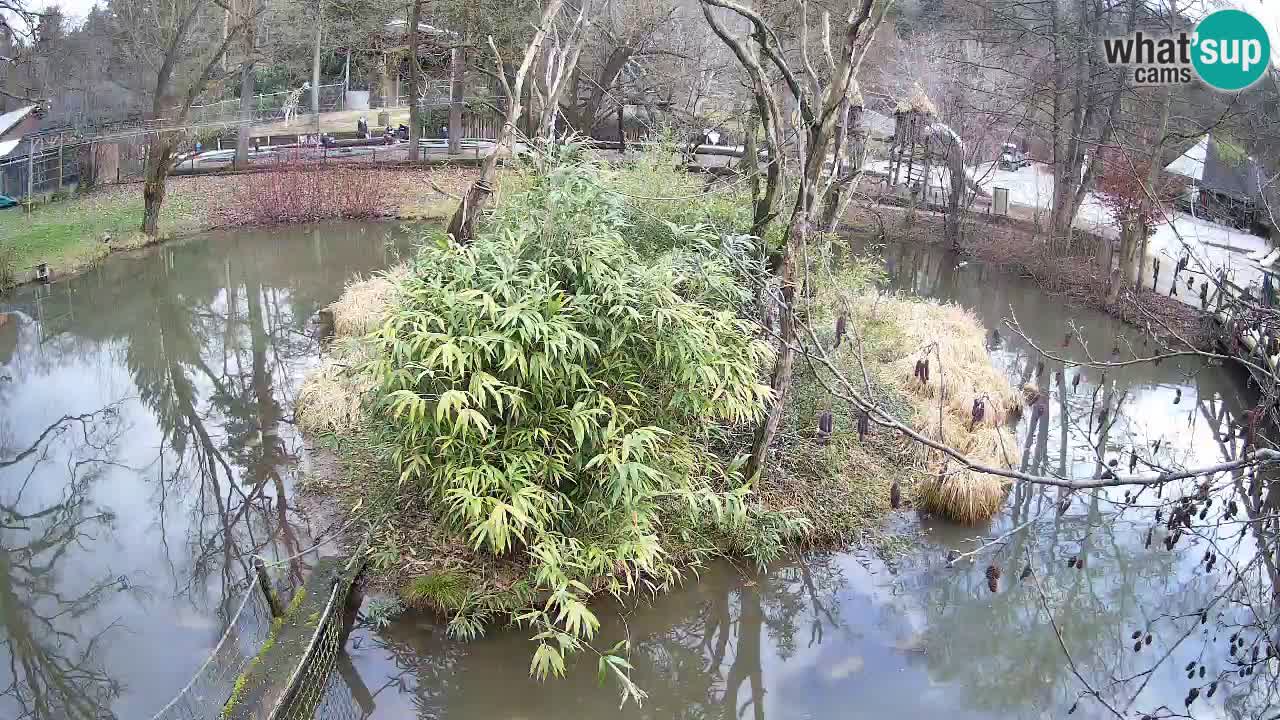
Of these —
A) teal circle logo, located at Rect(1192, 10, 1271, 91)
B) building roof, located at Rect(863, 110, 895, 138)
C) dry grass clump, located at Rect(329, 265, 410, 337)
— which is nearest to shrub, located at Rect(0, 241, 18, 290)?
dry grass clump, located at Rect(329, 265, 410, 337)

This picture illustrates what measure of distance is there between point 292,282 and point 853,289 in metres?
8.04

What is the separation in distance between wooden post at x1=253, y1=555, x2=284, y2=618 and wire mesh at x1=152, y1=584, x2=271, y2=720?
0.07 meters

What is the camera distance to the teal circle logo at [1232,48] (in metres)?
7.96

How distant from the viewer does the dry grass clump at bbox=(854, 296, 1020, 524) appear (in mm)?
7469

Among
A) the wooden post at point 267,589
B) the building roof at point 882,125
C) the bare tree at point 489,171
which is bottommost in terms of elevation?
the wooden post at point 267,589

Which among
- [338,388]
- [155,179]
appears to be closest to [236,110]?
[155,179]

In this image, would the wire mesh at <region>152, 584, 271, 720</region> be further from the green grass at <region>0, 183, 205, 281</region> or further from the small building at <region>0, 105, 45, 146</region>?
the small building at <region>0, 105, 45, 146</region>

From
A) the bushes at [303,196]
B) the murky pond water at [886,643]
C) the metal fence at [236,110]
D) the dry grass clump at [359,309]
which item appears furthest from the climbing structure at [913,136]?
the metal fence at [236,110]

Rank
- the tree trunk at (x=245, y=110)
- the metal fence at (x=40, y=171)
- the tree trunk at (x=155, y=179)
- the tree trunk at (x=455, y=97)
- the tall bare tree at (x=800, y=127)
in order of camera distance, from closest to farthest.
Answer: the tall bare tree at (x=800, y=127), the tree trunk at (x=155, y=179), the metal fence at (x=40, y=171), the tree trunk at (x=245, y=110), the tree trunk at (x=455, y=97)

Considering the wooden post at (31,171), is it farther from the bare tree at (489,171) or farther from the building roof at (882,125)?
the building roof at (882,125)

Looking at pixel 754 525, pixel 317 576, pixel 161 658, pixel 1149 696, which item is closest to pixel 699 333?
pixel 754 525

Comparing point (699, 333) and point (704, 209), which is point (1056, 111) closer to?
point (704, 209)

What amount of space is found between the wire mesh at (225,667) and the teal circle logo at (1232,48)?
7.87 m

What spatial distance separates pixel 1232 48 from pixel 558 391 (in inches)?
280
